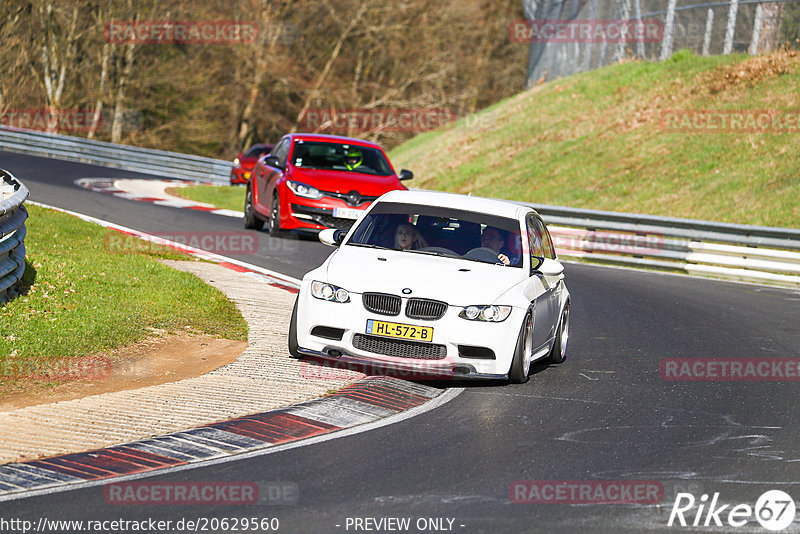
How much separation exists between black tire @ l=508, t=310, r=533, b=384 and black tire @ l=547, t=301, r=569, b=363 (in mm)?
1061

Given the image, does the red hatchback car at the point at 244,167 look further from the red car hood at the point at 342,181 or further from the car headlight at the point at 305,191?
the car headlight at the point at 305,191

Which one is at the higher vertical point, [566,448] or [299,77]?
[299,77]

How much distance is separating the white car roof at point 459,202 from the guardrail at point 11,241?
3.45 metres

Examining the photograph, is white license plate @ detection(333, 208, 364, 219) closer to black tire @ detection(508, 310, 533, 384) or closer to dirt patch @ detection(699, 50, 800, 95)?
black tire @ detection(508, 310, 533, 384)

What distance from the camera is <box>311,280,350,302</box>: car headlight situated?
29.5 feet

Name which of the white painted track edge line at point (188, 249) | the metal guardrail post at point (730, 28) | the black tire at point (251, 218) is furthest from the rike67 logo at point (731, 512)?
the metal guardrail post at point (730, 28)

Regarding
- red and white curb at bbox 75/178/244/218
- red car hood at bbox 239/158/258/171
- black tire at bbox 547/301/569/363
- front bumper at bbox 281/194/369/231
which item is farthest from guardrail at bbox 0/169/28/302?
red car hood at bbox 239/158/258/171

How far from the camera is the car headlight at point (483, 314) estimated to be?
8828 millimetres

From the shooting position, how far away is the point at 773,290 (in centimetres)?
1803

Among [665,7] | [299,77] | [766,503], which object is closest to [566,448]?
[766,503]

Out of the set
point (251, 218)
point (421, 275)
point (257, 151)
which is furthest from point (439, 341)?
point (257, 151)

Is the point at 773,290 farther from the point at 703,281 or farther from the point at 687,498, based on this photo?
the point at 687,498

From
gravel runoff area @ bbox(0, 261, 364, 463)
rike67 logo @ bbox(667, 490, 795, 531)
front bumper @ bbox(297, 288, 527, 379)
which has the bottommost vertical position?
gravel runoff area @ bbox(0, 261, 364, 463)

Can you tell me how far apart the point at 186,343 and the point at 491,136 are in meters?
29.0
